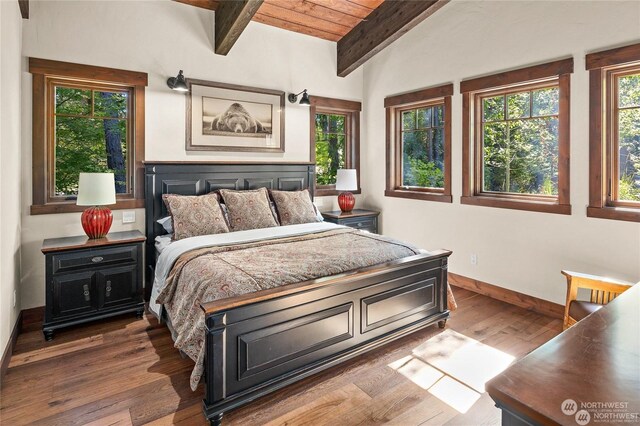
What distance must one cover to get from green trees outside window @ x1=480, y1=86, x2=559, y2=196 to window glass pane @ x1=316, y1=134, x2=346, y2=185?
77.3 inches

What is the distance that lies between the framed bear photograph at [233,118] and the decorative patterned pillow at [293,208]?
741mm

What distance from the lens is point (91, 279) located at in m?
3.10

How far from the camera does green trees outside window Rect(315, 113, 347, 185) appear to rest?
5.11 m

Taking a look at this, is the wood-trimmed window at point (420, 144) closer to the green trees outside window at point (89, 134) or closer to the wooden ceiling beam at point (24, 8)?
the green trees outside window at point (89, 134)

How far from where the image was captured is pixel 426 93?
4.41 m

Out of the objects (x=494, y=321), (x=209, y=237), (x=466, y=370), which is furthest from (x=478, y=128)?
(x=209, y=237)

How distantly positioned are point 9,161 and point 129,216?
1182mm

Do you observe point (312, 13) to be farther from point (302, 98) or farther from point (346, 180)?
point (346, 180)

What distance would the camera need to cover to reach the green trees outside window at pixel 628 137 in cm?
291

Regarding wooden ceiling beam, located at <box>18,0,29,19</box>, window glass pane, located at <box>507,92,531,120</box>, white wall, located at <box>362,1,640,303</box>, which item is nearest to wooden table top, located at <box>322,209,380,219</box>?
white wall, located at <box>362,1,640,303</box>

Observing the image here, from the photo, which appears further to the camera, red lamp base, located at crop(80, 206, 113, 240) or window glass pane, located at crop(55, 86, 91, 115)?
window glass pane, located at crop(55, 86, 91, 115)

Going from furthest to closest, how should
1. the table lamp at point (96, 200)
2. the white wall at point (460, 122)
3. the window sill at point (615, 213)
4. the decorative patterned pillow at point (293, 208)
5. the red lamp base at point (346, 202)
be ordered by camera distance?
the red lamp base at point (346, 202) → the decorative patterned pillow at point (293, 208) → the table lamp at point (96, 200) → the white wall at point (460, 122) → the window sill at point (615, 213)

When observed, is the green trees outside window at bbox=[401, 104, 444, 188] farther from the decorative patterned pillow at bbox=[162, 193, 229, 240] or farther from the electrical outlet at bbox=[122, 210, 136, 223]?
the electrical outlet at bbox=[122, 210, 136, 223]

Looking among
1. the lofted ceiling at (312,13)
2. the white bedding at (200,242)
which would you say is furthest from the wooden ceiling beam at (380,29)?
the white bedding at (200,242)
